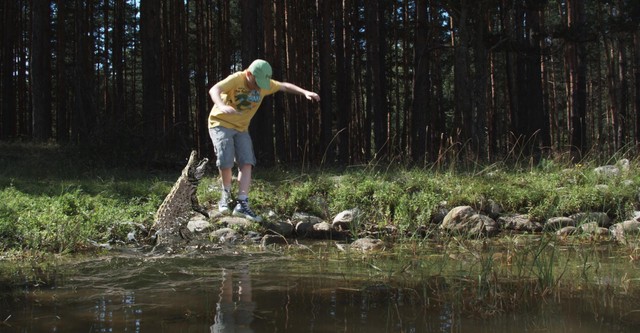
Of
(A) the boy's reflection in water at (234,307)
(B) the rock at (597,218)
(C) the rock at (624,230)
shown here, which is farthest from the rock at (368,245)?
(B) the rock at (597,218)

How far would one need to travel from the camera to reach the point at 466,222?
19.4 ft

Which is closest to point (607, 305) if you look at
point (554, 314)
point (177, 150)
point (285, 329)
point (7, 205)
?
point (554, 314)

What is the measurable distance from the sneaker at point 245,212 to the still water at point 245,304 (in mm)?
2025

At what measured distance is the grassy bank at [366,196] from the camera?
5.78 meters

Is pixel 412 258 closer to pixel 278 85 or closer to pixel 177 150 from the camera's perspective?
pixel 278 85

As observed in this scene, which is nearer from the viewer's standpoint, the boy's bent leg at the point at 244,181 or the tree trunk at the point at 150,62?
the boy's bent leg at the point at 244,181

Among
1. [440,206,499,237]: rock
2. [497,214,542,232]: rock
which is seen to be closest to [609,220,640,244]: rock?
[497,214,542,232]: rock

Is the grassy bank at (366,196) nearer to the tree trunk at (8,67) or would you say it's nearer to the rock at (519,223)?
the rock at (519,223)

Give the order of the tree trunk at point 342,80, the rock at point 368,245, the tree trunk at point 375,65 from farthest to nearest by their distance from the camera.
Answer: the tree trunk at point 342,80, the tree trunk at point 375,65, the rock at point 368,245

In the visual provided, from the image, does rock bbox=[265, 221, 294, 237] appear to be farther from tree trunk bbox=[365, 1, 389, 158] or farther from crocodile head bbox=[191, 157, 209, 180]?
tree trunk bbox=[365, 1, 389, 158]

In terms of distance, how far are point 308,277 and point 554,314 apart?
151 cm

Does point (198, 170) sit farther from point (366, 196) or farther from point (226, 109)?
point (366, 196)

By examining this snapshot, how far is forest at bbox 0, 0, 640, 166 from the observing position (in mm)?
11781

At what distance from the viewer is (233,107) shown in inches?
242
